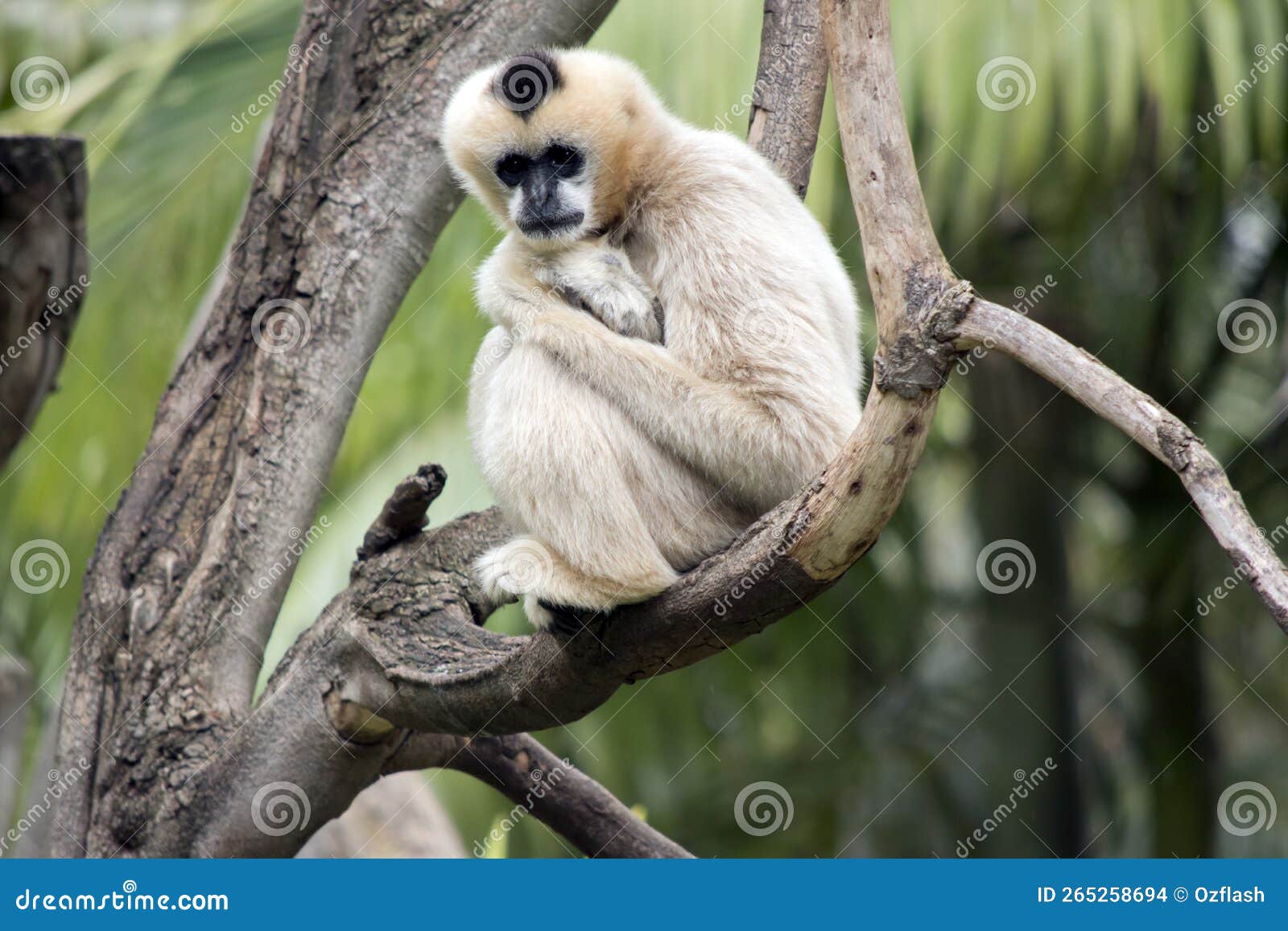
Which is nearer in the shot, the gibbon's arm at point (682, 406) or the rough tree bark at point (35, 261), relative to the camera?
the gibbon's arm at point (682, 406)

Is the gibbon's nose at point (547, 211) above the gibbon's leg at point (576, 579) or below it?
above

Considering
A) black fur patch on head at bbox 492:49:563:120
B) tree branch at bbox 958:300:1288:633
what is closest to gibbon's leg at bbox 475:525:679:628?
tree branch at bbox 958:300:1288:633

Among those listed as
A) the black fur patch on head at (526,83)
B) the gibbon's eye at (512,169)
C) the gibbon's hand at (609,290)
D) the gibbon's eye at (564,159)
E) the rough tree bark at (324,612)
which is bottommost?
the rough tree bark at (324,612)

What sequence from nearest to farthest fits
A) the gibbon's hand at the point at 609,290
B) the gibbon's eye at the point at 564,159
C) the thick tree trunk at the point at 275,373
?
1. the gibbon's hand at the point at 609,290
2. the gibbon's eye at the point at 564,159
3. the thick tree trunk at the point at 275,373

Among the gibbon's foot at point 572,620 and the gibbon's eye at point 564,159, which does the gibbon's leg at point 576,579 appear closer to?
the gibbon's foot at point 572,620

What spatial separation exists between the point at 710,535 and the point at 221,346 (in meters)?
1.91

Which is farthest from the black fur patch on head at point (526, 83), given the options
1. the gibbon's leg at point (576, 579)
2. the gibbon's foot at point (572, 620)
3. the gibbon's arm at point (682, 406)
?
the gibbon's foot at point (572, 620)

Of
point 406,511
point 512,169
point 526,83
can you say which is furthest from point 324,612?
point 526,83

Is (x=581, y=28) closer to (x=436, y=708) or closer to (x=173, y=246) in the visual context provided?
(x=436, y=708)

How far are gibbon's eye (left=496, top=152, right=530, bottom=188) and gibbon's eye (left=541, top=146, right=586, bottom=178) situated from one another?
0.09 meters

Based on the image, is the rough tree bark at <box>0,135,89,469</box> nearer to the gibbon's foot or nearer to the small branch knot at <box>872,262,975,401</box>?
the gibbon's foot

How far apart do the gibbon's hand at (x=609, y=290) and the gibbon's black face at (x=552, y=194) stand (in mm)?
110

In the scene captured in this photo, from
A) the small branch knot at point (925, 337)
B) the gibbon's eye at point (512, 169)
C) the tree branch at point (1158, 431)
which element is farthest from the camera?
the gibbon's eye at point (512, 169)

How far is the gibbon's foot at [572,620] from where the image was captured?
2873 mm
